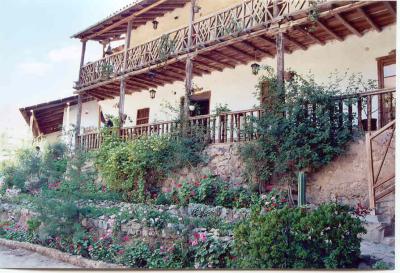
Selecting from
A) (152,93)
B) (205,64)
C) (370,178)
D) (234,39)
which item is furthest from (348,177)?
(152,93)

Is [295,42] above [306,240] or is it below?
above

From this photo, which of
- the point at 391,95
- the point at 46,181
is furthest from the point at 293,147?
the point at 46,181

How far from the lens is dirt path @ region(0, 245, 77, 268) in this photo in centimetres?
521

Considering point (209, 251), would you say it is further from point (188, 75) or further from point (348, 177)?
point (188, 75)

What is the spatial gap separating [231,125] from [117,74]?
472cm

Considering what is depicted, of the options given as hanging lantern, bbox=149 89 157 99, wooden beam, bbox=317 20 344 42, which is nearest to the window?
hanging lantern, bbox=149 89 157 99

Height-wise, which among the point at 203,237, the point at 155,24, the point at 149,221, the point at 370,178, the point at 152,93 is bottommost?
the point at 203,237

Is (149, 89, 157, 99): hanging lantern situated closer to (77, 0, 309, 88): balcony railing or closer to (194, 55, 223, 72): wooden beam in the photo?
(77, 0, 309, 88): balcony railing

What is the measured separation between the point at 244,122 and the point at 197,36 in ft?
9.47

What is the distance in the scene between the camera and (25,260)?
18.2ft

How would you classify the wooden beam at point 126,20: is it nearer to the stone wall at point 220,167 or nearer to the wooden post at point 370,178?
the stone wall at point 220,167

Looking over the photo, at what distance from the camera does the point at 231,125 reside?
792 cm

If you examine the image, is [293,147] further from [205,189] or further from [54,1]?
[54,1]

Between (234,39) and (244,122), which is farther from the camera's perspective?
(234,39)
